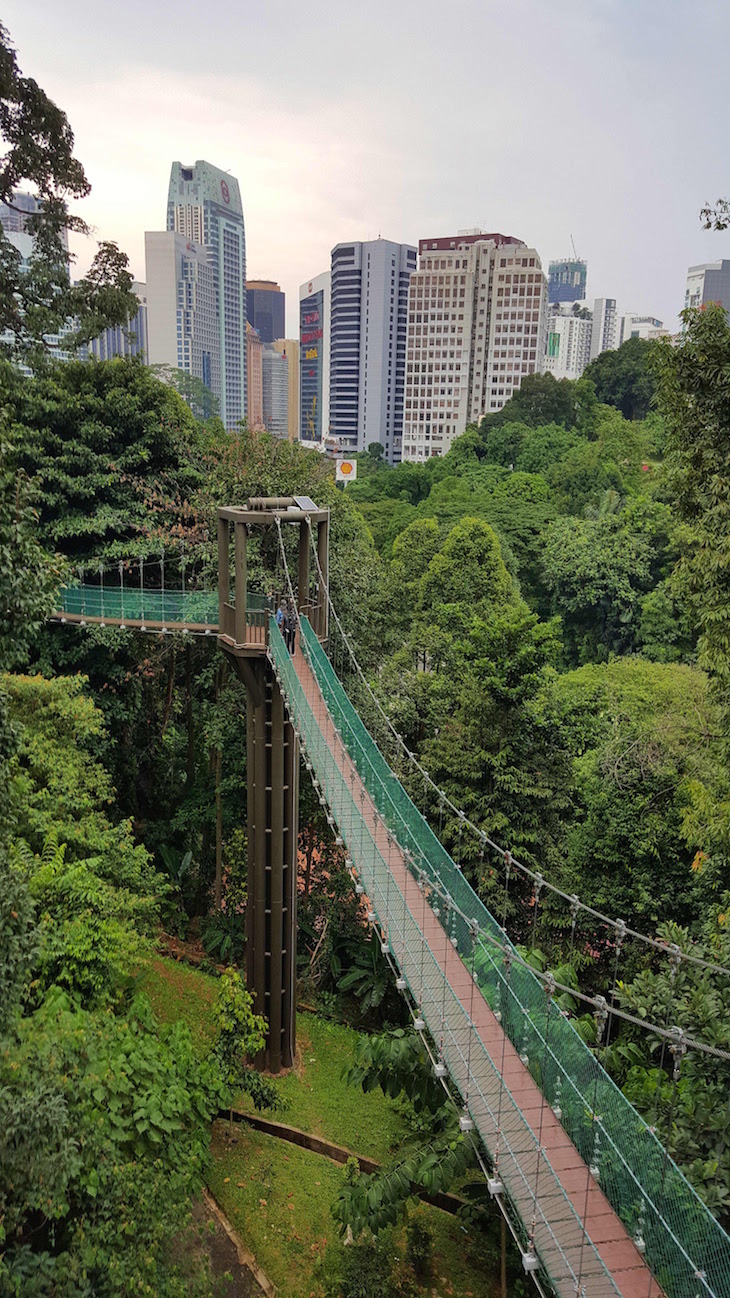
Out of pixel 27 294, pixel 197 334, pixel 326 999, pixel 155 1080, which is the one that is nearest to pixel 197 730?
pixel 326 999

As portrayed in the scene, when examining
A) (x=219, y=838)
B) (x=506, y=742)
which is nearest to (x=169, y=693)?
(x=219, y=838)

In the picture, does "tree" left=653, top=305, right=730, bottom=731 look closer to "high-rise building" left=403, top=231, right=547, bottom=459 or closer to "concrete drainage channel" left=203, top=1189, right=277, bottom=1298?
"concrete drainage channel" left=203, top=1189, right=277, bottom=1298

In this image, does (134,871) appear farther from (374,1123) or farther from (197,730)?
(197,730)

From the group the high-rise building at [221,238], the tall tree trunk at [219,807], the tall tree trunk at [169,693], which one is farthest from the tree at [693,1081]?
the high-rise building at [221,238]

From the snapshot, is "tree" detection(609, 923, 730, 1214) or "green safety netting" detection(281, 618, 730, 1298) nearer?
"green safety netting" detection(281, 618, 730, 1298)

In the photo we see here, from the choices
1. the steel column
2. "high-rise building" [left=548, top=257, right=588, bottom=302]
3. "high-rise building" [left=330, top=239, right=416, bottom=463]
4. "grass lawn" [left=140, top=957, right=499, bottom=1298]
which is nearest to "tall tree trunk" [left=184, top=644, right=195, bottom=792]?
"grass lawn" [left=140, top=957, right=499, bottom=1298]

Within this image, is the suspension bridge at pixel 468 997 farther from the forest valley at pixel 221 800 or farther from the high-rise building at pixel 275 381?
the high-rise building at pixel 275 381
